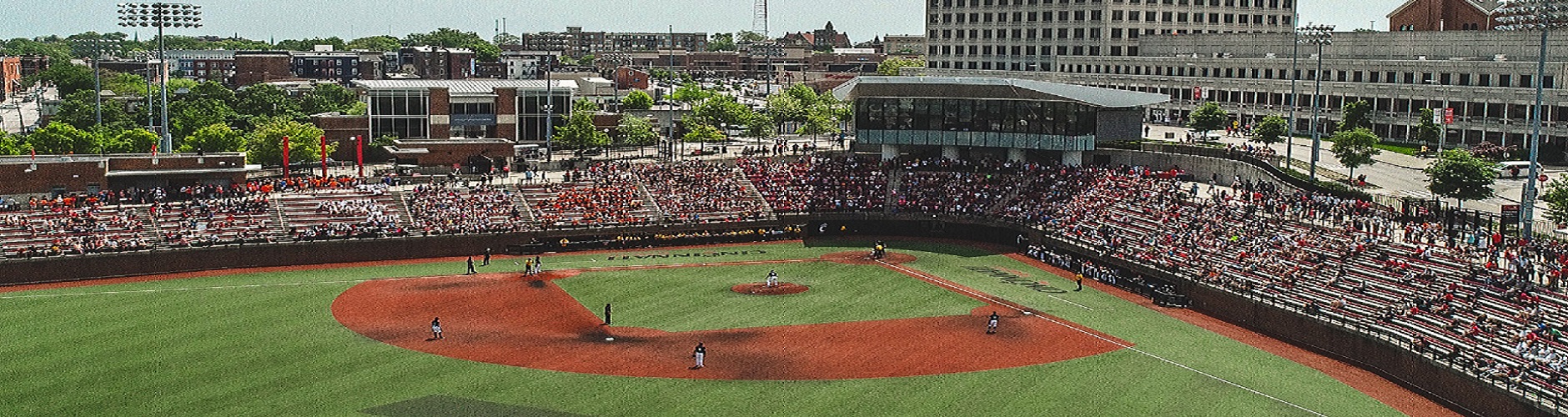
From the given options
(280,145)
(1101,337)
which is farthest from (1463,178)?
(280,145)

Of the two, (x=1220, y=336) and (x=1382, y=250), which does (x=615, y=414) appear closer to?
(x=1220, y=336)

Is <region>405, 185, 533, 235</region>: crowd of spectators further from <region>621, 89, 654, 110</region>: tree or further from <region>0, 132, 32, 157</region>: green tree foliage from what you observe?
<region>621, 89, 654, 110</region>: tree

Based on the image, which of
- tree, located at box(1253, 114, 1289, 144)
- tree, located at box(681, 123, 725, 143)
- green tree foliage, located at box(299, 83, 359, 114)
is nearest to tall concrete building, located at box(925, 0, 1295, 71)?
tree, located at box(681, 123, 725, 143)

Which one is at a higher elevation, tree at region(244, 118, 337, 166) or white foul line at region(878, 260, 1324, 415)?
tree at region(244, 118, 337, 166)

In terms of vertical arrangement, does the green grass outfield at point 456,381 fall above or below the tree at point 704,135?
below

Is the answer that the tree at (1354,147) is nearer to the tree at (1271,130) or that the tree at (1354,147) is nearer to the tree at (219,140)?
the tree at (1271,130)

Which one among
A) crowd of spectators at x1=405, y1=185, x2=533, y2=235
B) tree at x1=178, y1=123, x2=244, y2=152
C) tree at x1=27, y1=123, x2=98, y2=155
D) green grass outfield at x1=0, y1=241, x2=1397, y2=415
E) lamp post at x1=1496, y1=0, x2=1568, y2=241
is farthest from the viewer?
tree at x1=178, y1=123, x2=244, y2=152

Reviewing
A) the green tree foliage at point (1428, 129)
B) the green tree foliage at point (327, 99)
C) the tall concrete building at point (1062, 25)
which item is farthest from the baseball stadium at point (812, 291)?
the green tree foliage at point (327, 99)
